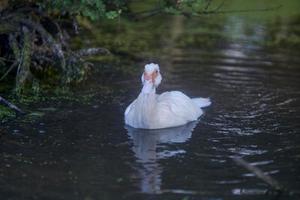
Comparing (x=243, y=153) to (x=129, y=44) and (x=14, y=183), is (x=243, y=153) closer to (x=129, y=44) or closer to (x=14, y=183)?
(x=14, y=183)

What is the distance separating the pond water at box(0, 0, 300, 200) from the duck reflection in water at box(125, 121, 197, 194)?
0.05 feet

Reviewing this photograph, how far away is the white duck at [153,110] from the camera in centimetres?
1130

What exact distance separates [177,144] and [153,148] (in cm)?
39

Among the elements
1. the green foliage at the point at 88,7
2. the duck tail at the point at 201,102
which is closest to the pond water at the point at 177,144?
the duck tail at the point at 201,102

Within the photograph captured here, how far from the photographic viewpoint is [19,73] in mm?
13125

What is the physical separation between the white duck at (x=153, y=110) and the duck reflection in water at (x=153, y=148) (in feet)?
0.35

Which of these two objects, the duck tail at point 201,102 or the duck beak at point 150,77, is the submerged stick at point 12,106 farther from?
the duck tail at point 201,102

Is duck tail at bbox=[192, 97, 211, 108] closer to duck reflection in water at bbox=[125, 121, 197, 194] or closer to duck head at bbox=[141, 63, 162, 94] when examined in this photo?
duck reflection in water at bbox=[125, 121, 197, 194]

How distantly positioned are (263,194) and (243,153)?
1714mm

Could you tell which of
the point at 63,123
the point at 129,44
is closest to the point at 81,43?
the point at 129,44

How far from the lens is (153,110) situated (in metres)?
11.4

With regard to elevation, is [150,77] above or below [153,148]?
above

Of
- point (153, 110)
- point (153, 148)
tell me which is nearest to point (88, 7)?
point (153, 110)

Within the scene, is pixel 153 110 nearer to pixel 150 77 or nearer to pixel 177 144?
pixel 150 77
